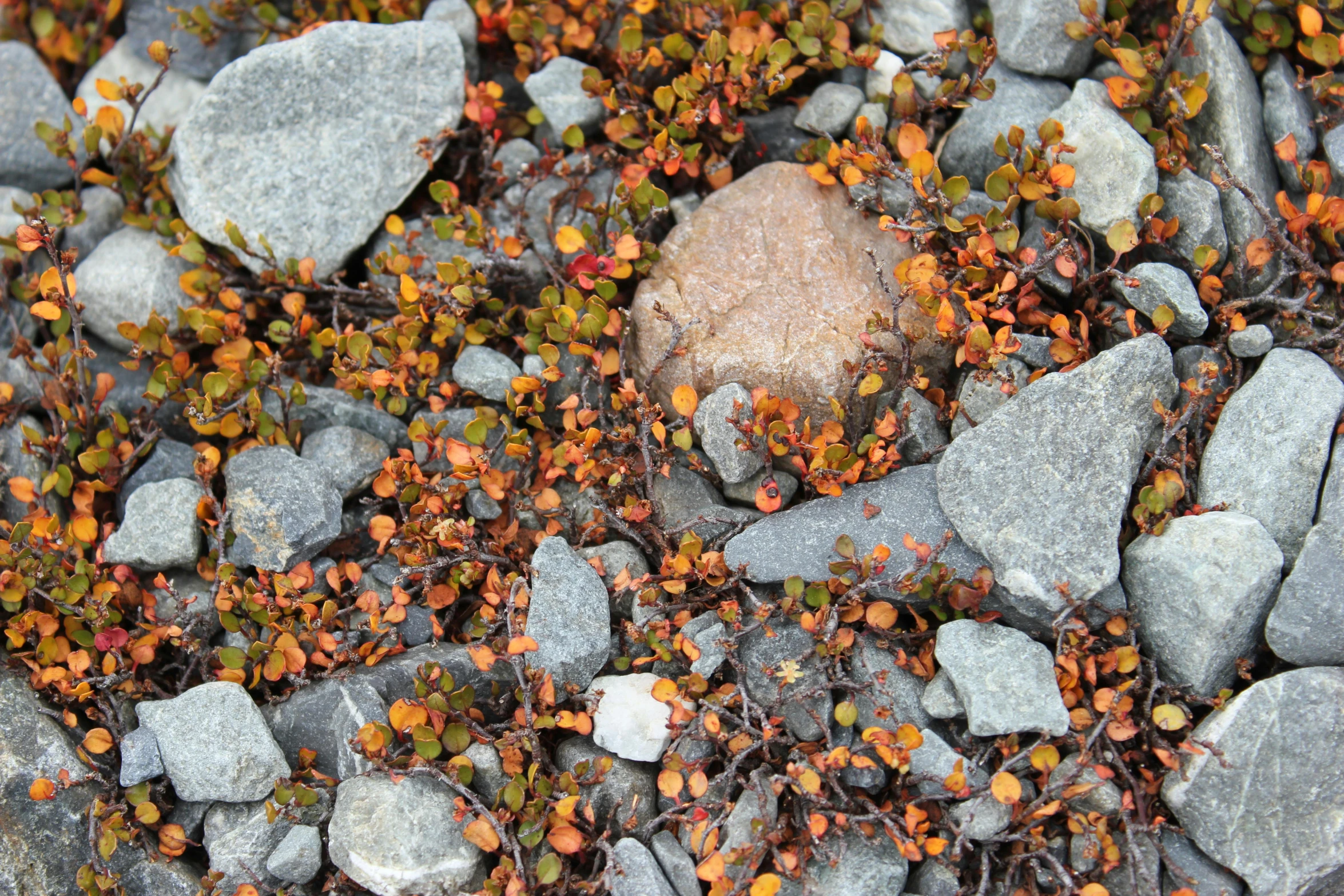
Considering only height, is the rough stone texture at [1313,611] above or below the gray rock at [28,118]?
below

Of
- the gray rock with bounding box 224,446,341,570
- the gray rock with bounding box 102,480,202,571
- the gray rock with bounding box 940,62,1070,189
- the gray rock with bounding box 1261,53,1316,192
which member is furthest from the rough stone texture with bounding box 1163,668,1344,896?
the gray rock with bounding box 102,480,202,571

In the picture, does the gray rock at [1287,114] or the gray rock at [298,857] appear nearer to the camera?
the gray rock at [298,857]

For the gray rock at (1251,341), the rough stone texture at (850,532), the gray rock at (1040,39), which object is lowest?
the rough stone texture at (850,532)

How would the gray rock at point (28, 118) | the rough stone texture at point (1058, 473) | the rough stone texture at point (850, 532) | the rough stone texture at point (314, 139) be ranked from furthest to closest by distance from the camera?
the gray rock at point (28, 118), the rough stone texture at point (314, 139), the rough stone texture at point (850, 532), the rough stone texture at point (1058, 473)

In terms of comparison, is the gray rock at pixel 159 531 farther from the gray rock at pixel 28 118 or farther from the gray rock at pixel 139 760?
the gray rock at pixel 28 118

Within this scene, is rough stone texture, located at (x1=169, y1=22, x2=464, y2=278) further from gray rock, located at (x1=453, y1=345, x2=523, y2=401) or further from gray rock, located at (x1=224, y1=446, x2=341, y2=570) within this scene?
gray rock, located at (x1=224, y1=446, x2=341, y2=570)

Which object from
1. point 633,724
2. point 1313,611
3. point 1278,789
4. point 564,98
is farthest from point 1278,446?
point 564,98

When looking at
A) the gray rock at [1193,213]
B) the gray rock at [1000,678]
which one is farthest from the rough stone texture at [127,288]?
the gray rock at [1193,213]

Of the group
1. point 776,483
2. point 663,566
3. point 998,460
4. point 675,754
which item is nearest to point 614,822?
point 675,754
